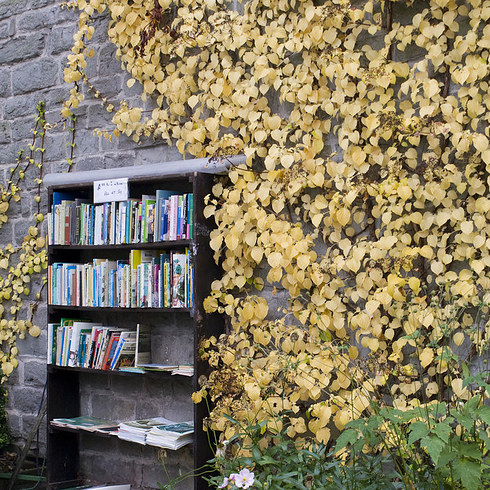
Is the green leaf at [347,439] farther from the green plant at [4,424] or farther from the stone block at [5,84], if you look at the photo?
the stone block at [5,84]

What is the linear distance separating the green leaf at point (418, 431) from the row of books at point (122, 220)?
6.14 feet

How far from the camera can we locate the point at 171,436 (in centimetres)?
376

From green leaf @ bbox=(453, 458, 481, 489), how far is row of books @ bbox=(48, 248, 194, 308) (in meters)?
1.84

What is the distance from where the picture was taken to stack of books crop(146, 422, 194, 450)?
3742 millimetres

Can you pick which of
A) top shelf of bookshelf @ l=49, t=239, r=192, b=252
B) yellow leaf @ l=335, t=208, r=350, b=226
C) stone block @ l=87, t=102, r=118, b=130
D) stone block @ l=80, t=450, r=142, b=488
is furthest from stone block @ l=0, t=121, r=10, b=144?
yellow leaf @ l=335, t=208, r=350, b=226

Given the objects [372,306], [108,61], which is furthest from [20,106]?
[372,306]

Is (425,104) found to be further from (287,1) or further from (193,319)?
(193,319)

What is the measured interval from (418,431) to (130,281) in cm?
218

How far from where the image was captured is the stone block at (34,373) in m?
4.81

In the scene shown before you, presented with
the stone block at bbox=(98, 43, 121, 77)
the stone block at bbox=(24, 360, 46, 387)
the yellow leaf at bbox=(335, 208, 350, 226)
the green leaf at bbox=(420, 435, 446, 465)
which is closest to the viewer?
the green leaf at bbox=(420, 435, 446, 465)

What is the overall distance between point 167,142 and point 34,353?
1699mm

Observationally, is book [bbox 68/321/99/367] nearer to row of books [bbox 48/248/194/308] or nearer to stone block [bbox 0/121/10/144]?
row of books [bbox 48/248/194/308]

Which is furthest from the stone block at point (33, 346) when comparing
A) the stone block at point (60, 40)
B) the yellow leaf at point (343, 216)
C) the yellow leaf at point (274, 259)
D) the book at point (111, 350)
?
the yellow leaf at point (343, 216)

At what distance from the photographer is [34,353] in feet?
16.0
